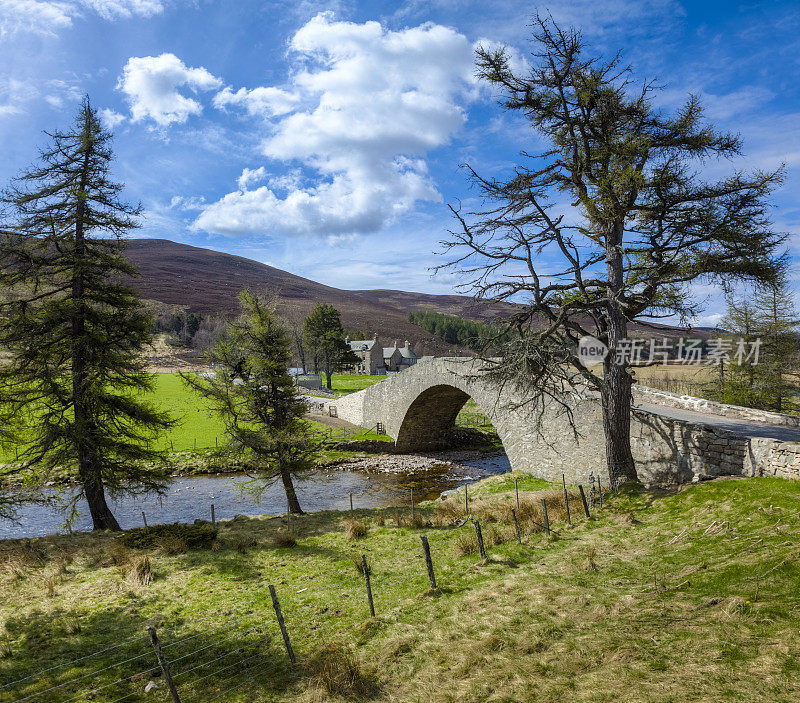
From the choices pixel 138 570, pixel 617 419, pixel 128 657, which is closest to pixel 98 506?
pixel 138 570

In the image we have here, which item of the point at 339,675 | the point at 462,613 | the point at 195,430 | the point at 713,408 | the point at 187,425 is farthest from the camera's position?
the point at 187,425

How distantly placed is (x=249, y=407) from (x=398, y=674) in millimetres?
13094

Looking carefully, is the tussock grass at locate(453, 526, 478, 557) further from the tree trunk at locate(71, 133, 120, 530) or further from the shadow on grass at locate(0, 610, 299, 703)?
the tree trunk at locate(71, 133, 120, 530)

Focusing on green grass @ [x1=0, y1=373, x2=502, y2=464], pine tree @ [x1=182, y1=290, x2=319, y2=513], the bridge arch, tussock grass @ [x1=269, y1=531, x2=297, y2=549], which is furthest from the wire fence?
the bridge arch

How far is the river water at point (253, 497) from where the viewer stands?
20484 mm

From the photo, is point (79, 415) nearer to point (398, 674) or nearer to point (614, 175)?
point (398, 674)

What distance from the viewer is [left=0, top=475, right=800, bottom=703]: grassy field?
538cm

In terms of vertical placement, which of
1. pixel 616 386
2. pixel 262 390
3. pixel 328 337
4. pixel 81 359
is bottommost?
pixel 262 390

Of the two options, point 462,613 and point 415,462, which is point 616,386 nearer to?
point 462,613

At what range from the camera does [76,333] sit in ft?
47.4

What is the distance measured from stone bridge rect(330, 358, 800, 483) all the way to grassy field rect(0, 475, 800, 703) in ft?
3.47

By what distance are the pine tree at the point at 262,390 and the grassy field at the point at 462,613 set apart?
15.4ft

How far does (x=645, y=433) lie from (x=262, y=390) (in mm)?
13828

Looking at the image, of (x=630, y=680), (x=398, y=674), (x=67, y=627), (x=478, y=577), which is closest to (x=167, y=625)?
(x=67, y=627)
